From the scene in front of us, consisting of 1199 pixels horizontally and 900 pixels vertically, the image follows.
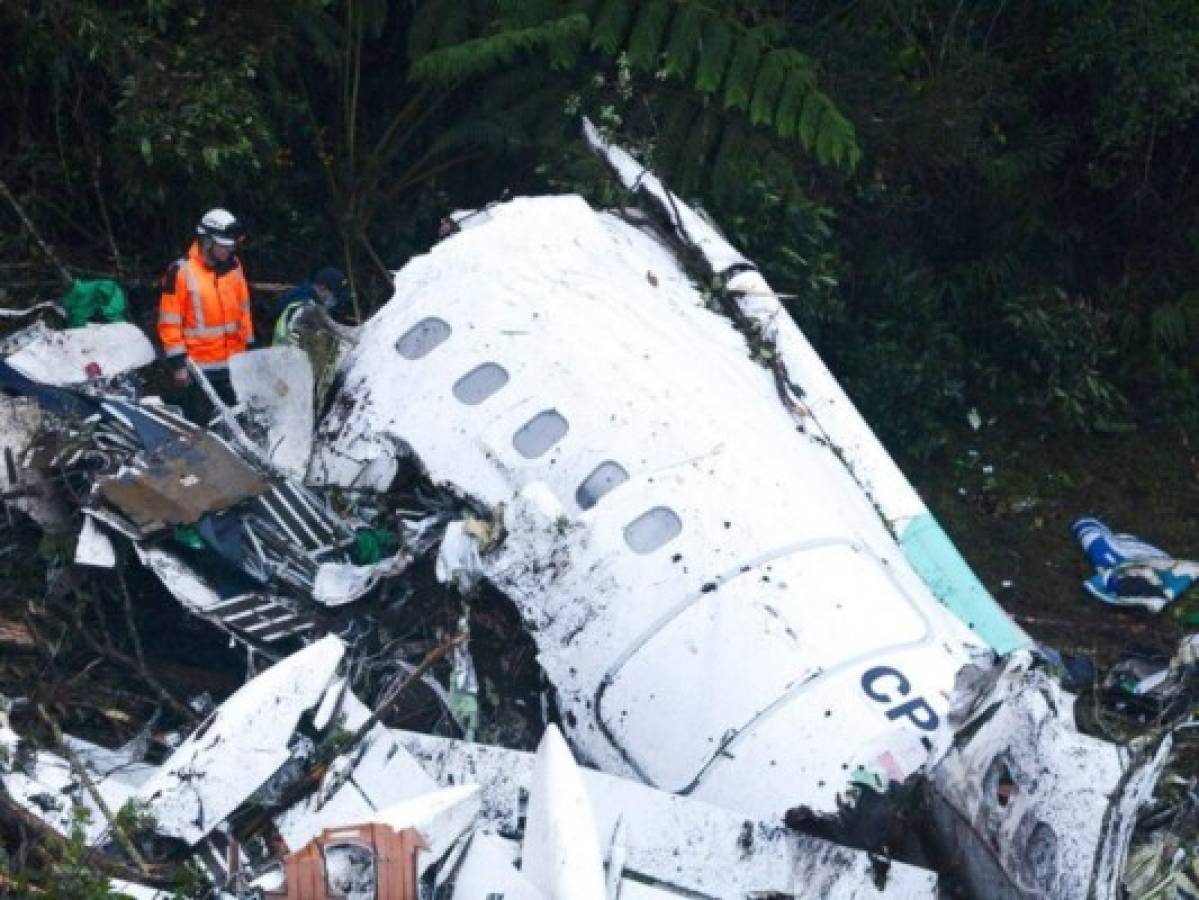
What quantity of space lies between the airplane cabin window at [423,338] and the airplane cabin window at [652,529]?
1.57 m

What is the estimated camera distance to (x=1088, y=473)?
13.3m

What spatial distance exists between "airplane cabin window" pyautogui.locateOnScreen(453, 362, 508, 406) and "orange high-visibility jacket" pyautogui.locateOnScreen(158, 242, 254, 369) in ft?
6.40

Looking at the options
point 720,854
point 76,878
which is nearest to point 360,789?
point 76,878

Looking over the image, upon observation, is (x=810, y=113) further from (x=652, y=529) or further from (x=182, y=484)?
(x=182, y=484)

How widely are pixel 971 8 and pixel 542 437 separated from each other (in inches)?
271

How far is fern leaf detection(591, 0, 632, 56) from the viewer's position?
1150 cm

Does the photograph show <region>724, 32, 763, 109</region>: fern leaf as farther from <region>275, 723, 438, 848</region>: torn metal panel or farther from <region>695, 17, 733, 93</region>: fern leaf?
<region>275, 723, 438, 848</region>: torn metal panel

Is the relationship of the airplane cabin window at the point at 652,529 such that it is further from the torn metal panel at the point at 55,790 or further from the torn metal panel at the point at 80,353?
the torn metal panel at the point at 80,353

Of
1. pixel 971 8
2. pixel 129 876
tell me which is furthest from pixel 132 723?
pixel 971 8

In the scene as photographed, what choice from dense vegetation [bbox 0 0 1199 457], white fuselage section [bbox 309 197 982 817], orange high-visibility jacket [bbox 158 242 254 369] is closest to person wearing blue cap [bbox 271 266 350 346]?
orange high-visibility jacket [bbox 158 242 254 369]

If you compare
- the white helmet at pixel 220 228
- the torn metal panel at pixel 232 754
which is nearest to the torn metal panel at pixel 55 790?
the torn metal panel at pixel 232 754

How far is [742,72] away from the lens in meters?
11.5

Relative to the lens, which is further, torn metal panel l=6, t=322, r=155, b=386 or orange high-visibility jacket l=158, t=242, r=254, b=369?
orange high-visibility jacket l=158, t=242, r=254, b=369

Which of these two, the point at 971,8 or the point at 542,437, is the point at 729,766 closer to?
the point at 542,437
